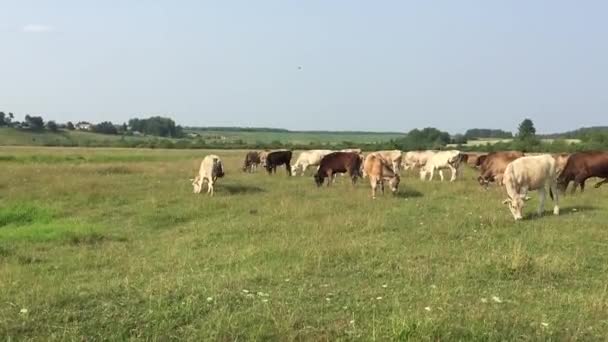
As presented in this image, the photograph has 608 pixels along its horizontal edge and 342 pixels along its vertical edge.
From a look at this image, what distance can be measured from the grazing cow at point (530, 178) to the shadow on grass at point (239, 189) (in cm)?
1029

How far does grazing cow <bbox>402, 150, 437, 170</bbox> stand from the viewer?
39.1 meters

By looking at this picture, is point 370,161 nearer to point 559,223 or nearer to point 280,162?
point 559,223

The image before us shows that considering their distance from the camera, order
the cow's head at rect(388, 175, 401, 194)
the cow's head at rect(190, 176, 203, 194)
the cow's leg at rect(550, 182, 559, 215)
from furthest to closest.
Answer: the cow's head at rect(190, 176, 203, 194) → the cow's head at rect(388, 175, 401, 194) → the cow's leg at rect(550, 182, 559, 215)

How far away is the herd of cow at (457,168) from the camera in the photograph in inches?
700

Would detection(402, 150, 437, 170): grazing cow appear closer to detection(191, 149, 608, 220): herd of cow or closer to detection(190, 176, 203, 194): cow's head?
detection(191, 149, 608, 220): herd of cow

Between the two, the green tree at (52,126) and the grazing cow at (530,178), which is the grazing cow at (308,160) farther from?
the green tree at (52,126)

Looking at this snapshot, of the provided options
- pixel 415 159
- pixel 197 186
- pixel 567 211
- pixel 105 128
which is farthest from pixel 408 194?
pixel 105 128

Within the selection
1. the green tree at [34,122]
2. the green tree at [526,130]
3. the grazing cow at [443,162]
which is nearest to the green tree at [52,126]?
the green tree at [34,122]

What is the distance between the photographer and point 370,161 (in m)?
23.9

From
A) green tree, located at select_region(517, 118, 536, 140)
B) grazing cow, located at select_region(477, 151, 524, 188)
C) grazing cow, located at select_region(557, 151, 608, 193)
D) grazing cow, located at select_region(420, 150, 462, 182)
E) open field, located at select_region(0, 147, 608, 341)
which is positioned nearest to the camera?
open field, located at select_region(0, 147, 608, 341)

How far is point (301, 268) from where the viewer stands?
1030 centimetres

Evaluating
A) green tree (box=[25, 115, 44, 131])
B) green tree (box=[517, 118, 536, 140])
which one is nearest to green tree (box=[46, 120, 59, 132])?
green tree (box=[25, 115, 44, 131])

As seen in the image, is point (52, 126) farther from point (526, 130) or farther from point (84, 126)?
point (526, 130)

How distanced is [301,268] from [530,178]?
9.88 metres
